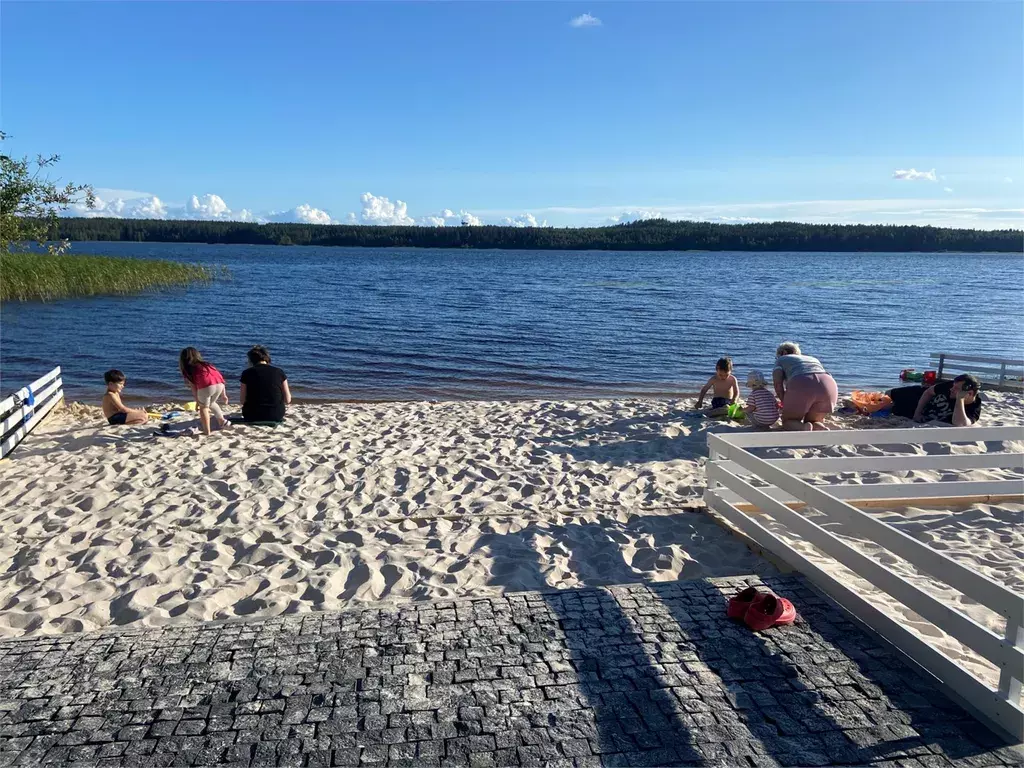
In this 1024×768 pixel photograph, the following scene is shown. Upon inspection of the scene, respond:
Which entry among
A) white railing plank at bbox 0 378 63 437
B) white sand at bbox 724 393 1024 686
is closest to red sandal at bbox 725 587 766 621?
white sand at bbox 724 393 1024 686

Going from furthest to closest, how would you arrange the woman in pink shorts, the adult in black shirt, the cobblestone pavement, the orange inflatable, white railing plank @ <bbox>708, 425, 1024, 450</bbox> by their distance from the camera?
the orange inflatable, the adult in black shirt, the woman in pink shorts, white railing plank @ <bbox>708, 425, 1024, 450</bbox>, the cobblestone pavement

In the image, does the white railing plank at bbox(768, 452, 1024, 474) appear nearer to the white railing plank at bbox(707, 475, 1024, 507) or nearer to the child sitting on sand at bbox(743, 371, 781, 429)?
the white railing plank at bbox(707, 475, 1024, 507)

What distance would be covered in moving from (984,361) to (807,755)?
12032 millimetres

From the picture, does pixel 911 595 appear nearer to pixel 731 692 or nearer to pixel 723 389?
pixel 731 692

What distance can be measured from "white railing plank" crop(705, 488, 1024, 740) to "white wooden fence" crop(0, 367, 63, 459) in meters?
8.53

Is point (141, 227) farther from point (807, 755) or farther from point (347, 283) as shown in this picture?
point (807, 755)

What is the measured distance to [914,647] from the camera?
406cm

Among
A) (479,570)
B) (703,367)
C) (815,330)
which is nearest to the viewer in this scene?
(479,570)

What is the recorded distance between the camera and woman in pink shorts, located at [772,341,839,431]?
30.4ft

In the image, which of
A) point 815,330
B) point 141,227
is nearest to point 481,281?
point 815,330

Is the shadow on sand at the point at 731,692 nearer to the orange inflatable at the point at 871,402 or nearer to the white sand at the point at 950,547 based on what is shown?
the white sand at the point at 950,547

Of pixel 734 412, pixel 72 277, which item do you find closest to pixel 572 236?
pixel 72 277

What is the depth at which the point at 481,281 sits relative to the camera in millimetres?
54250

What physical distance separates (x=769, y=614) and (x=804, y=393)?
5.42 meters
